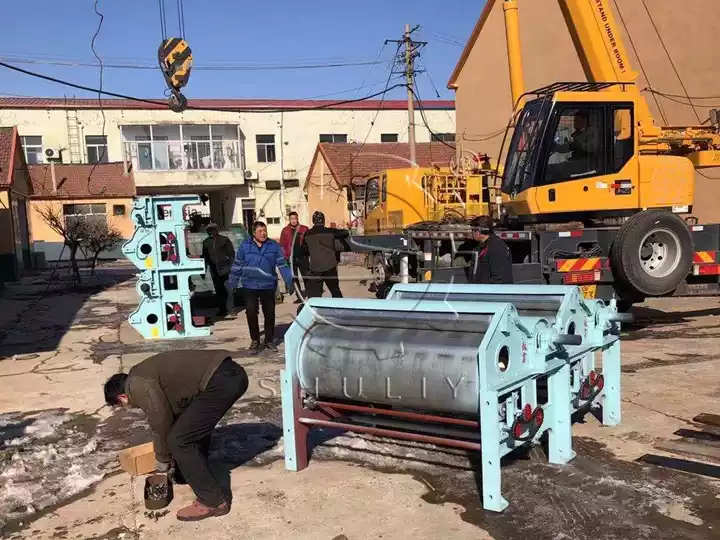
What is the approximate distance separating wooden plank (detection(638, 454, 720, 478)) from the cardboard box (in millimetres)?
3346

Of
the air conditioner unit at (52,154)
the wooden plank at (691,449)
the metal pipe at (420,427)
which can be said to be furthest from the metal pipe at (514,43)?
the air conditioner unit at (52,154)

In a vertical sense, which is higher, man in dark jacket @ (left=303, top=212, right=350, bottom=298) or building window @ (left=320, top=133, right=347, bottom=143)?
building window @ (left=320, top=133, right=347, bottom=143)

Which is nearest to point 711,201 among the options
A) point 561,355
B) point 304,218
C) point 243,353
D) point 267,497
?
point 243,353

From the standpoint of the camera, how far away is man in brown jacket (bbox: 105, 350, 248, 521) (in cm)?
380

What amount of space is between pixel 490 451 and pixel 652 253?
6.59 m

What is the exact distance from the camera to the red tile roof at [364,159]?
30.2 meters

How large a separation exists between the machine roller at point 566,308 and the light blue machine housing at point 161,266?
546 centimetres

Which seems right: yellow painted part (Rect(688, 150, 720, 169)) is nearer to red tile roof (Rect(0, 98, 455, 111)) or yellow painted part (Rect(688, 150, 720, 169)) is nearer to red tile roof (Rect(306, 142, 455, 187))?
red tile roof (Rect(306, 142, 455, 187))

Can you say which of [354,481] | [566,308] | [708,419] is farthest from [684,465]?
[354,481]

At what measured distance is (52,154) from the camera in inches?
1437

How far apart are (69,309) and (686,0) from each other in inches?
632

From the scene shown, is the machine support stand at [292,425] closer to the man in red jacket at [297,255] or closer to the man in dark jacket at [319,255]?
the man in red jacket at [297,255]

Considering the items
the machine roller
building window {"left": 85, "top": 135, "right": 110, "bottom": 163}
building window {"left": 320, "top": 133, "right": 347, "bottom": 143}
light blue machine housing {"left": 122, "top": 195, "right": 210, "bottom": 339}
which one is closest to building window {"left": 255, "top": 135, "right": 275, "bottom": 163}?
building window {"left": 320, "top": 133, "right": 347, "bottom": 143}

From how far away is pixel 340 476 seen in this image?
4.52m
